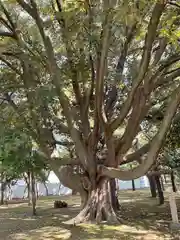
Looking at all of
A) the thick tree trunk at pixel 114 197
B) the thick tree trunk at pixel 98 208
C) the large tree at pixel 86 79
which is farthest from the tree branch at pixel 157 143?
the thick tree trunk at pixel 114 197

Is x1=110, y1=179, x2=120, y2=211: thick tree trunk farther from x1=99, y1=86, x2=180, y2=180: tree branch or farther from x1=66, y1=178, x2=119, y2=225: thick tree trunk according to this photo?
x1=99, y1=86, x2=180, y2=180: tree branch

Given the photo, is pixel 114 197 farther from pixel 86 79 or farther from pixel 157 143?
pixel 157 143

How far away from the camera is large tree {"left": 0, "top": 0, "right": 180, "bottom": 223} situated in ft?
22.1

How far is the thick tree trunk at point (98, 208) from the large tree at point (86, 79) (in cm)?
3

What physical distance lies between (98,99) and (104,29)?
69.8 inches

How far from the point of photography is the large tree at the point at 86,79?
22.1ft

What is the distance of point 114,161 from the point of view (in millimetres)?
8516

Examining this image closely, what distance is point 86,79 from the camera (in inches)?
347

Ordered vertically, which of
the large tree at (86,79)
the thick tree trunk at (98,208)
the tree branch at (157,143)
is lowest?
the thick tree trunk at (98,208)

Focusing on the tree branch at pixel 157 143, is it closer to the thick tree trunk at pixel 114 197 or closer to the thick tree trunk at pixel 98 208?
the thick tree trunk at pixel 98 208

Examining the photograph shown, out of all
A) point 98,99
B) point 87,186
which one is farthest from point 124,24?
point 87,186

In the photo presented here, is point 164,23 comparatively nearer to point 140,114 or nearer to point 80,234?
point 140,114

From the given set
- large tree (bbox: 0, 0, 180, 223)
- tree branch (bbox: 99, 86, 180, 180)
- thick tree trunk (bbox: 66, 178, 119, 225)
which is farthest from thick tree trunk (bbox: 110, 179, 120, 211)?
tree branch (bbox: 99, 86, 180, 180)

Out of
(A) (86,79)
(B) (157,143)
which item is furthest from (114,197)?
(B) (157,143)
